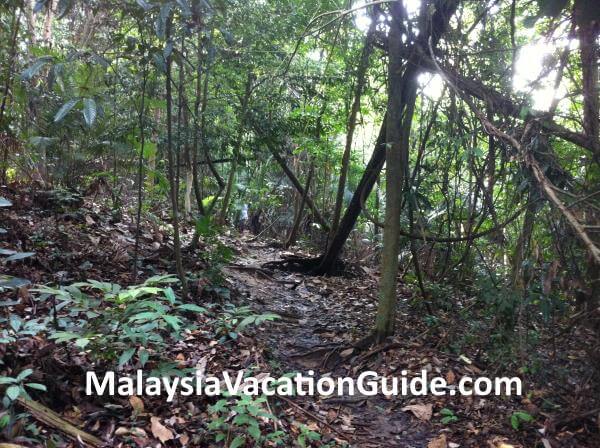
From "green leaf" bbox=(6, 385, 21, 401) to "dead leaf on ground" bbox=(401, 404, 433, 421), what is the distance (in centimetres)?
281

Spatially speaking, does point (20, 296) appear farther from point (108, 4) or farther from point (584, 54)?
point (584, 54)

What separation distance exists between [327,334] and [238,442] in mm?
2884

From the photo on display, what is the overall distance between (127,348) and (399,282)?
18.5 feet

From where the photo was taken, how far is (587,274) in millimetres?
3502

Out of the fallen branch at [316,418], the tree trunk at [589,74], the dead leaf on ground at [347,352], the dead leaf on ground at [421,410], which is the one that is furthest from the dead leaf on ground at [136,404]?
the tree trunk at [589,74]

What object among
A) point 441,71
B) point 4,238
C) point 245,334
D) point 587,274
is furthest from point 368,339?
point 4,238

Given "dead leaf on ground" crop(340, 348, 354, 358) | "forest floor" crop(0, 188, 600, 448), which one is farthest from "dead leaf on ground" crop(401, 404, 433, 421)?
"dead leaf on ground" crop(340, 348, 354, 358)

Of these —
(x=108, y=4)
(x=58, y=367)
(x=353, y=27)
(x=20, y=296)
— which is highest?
(x=353, y=27)

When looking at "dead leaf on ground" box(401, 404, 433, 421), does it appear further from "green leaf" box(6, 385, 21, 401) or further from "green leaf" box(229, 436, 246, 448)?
"green leaf" box(6, 385, 21, 401)

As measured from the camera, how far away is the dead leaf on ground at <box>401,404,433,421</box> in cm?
385

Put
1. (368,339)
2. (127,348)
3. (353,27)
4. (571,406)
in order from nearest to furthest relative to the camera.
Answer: (127,348), (571,406), (368,339), (353,27)

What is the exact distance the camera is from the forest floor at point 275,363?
9.78 feet

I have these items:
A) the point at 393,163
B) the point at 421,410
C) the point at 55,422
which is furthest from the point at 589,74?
the point at 55,422

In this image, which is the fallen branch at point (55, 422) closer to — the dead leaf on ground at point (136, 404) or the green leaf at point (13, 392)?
the green leaf at point (13, 392)
